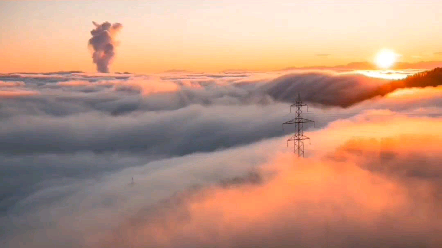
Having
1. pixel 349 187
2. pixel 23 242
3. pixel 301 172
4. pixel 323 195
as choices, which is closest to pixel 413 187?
pixel 349 187

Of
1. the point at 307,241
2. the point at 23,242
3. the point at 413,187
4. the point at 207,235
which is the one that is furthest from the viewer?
the point at 23,242

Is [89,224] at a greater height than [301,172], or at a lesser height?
lesser

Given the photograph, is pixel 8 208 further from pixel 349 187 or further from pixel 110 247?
pixel 349 187

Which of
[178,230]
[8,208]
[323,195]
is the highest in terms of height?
[323,195]

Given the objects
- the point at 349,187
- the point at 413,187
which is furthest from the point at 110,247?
the point at 413,187

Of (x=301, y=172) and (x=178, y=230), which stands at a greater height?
(x=301, y=172)

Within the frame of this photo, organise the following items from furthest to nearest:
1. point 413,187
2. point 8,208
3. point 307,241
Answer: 1. point 8,208
2. point 413,187
3. point 307,241

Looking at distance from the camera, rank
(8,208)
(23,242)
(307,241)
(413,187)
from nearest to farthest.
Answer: (307,241), (413,187), (23,242), (8,208)

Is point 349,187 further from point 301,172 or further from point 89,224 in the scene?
point 89,224

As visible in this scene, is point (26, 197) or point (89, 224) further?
point (26, 197)
